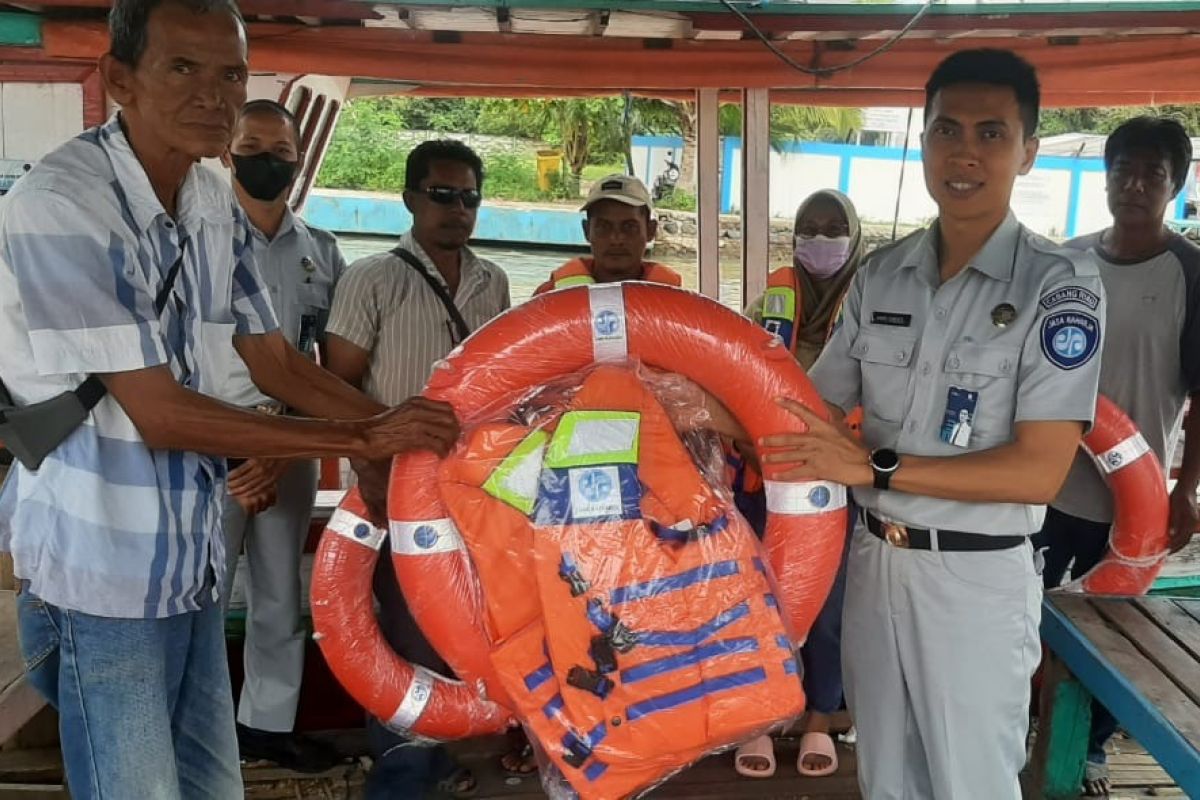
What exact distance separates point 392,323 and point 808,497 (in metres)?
1.21

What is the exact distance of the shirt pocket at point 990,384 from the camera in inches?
63.1

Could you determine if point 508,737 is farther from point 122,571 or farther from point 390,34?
point 390,34

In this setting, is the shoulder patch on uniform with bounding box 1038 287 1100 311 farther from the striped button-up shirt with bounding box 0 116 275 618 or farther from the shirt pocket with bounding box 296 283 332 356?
the shirt pocket with bounding box 296 283 332 356

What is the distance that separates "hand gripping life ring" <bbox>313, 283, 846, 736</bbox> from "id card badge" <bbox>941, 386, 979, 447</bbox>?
0.21 meters

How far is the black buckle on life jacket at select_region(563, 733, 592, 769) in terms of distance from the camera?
58.2 inches

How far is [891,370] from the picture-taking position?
176cm

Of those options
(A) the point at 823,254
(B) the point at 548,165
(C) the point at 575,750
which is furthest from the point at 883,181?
(C) the point at 575,750

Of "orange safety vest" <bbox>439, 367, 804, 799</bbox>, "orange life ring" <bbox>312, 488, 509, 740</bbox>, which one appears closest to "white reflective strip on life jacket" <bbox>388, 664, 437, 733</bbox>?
"orange life ring" <bbox>312, 488, 509, 740</bbox>

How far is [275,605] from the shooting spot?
8.57 feet

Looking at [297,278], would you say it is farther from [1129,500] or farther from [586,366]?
[1129,500]

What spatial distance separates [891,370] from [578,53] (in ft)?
5.74

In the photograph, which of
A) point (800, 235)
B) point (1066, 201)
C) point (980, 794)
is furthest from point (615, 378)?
point (1066, 201)

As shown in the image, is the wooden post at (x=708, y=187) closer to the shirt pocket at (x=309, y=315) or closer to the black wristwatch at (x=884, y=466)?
the shirt pocket at (x=309, y=315)

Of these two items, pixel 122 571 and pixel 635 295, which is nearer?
pixel 122 571
